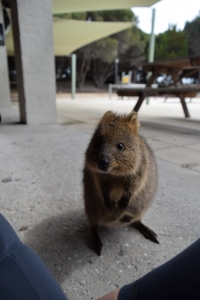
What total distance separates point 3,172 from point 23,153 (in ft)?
2.12

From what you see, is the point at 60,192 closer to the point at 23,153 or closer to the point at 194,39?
the point at 23,153

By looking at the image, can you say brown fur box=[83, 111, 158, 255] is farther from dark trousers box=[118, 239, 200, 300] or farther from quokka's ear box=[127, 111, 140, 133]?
dark trousers box=[118, 239, 200, 300]

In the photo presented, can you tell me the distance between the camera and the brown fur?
122 cm

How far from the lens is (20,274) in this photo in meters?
0.79

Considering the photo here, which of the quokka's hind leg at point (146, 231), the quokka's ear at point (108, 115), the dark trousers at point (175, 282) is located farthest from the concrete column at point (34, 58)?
the dark trousers at point (175, 282)

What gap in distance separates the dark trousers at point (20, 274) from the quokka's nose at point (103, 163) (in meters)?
0.46

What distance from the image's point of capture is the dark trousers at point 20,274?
0.75 m

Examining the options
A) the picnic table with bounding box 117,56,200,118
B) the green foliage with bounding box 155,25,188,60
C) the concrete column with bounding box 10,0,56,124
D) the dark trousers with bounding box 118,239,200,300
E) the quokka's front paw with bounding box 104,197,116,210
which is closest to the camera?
the dark trousers with bounding box 118,239,200,300

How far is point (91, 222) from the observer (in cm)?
143

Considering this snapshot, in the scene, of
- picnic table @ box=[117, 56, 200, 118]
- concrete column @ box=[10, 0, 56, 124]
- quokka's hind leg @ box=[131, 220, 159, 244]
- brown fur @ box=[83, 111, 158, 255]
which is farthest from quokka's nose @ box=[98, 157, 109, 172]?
concrete column @ box=[10, 0, 56, 124]

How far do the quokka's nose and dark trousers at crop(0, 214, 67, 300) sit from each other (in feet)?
1.50

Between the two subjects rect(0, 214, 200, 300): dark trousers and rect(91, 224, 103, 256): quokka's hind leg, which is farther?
rect(91, 224, 103, 256): quokka's hind leg

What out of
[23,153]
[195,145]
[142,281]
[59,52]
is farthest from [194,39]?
[142,281]

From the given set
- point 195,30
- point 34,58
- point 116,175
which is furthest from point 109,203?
point 195,30
